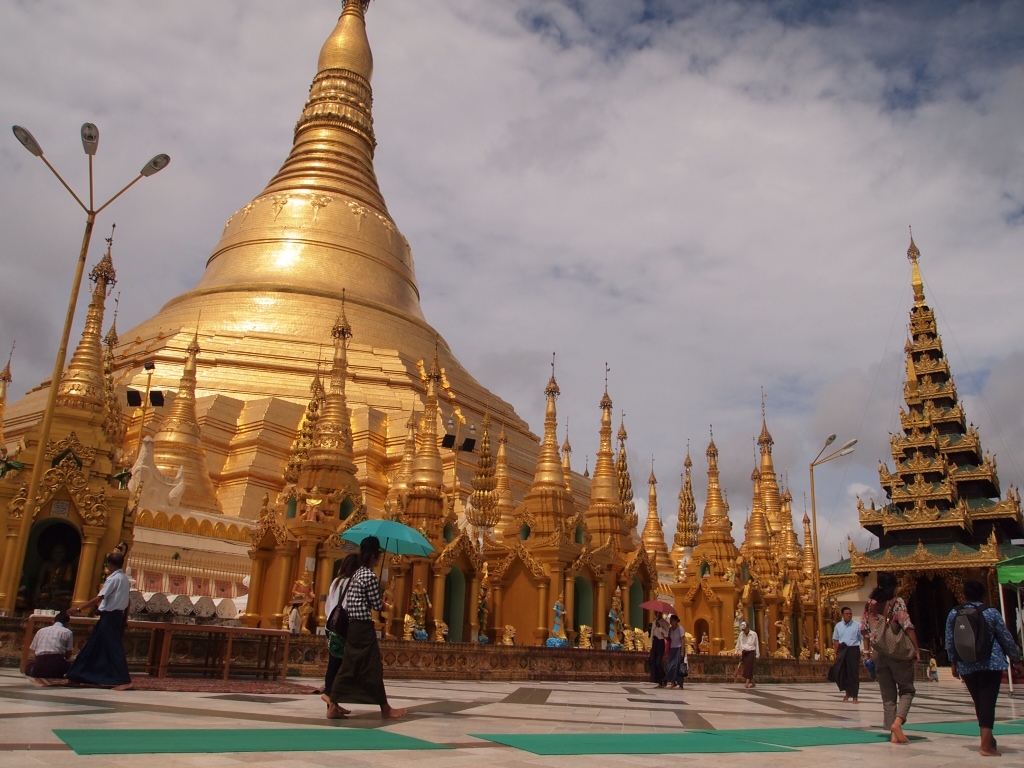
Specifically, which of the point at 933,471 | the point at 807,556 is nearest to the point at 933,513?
the point at 933,471

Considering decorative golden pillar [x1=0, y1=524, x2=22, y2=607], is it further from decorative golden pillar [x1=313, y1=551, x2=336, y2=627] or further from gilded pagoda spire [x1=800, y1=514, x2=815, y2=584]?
gilded pagoda spire [x1=800, y1=514, x2=815, y2=584]

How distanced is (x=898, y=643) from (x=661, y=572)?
30689mm

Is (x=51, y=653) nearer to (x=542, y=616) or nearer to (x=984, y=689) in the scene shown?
(x=984, y=689)

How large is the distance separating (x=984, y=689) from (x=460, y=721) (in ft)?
13.5

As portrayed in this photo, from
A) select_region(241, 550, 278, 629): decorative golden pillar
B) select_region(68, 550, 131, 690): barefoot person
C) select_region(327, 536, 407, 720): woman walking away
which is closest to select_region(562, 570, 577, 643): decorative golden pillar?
select_region(241, 550, 278, 629): decorative golden pillar

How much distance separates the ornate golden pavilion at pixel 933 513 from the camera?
40219 millimetres

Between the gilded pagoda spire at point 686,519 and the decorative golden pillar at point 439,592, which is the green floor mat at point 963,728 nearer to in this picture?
the decorative golden pillar at point 439,592

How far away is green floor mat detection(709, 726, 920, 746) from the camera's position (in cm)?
686

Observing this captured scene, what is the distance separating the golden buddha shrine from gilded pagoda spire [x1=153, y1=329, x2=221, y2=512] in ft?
0.29

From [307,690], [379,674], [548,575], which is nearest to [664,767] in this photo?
[379,674]

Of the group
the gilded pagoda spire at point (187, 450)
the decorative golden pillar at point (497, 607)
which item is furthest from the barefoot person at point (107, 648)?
the gilded pagoda spire at point (187, 450)

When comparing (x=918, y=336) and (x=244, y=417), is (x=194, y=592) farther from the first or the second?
(x=918, y=336)

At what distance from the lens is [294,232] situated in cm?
4369

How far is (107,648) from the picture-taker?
8.88 metres
